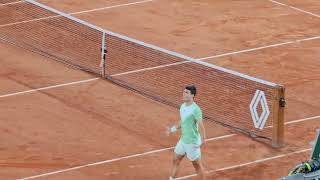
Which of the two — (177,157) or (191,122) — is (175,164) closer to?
(177,157)

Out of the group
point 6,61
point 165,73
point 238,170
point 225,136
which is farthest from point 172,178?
point 6,61

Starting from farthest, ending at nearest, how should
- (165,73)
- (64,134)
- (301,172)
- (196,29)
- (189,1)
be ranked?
(189,1) → (196,29) → (165,73) → (64,134) → (301,172)

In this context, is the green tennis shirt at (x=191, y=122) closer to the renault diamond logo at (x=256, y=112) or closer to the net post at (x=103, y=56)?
the renault diamond logo at (x=256, y=112)

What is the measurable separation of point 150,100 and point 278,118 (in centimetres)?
335

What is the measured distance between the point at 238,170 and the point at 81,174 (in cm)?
265

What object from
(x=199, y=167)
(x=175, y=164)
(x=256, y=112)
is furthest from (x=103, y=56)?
(x=199, y=167)

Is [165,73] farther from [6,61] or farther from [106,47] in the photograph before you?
[6,61]

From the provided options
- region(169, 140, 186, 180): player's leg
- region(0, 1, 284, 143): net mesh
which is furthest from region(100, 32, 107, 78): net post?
region(169, 140, 186, 180): player's leg

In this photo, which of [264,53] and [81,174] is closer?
[81,174]

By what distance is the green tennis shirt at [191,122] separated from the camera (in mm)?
17609

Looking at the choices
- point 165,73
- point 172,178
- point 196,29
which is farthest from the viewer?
point 196,29

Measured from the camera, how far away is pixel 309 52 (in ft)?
84.5

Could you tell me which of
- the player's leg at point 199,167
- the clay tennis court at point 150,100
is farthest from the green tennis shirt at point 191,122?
the clay tennis court at point 150,100

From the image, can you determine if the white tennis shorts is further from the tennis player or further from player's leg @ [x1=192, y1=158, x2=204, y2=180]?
player's leg @ [x1=192, y1=158, x2=204, y2=180]
